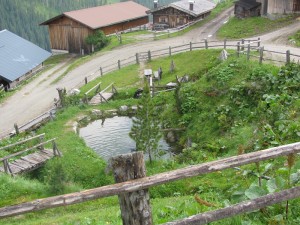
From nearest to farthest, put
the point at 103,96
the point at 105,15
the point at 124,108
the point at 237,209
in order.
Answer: the point at 237,209
the point at 124,108
the point at 103,96
the point at 105,15

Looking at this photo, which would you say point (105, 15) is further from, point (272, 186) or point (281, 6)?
point (272, 186)

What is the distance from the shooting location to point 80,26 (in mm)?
51656

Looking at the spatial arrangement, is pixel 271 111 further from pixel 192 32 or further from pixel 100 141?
pixel 192 32

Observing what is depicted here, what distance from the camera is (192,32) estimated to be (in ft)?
151

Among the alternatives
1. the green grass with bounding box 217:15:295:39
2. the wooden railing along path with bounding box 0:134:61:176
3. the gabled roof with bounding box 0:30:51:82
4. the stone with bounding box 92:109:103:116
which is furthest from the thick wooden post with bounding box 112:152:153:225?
the gabled roof with bounding box 0:30:51:82

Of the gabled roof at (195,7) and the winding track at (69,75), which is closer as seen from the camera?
the winding track at (69,75)

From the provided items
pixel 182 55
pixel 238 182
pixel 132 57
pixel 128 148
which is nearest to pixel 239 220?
pixel 238 182

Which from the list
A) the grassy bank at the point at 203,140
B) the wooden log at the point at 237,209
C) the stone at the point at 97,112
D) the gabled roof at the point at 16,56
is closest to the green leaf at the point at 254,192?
the grassy bank at the point at 203,140

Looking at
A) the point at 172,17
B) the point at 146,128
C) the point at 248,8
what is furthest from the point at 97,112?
the point at 172,17

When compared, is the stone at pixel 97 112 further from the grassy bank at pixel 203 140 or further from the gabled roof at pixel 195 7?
the gabled roof at pixel 195 7

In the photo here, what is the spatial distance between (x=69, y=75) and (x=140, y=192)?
114 ft

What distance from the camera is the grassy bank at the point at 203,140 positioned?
8742 mm

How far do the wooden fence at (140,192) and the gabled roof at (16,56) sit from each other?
121 ft

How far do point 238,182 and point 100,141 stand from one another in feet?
44.8
